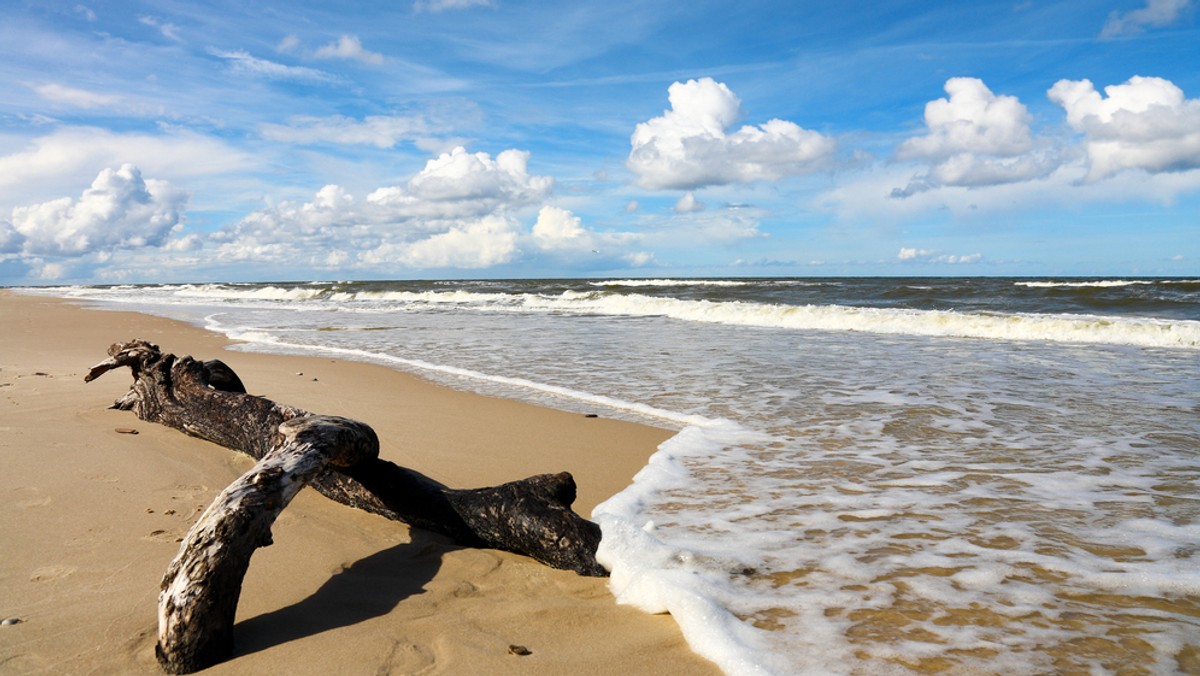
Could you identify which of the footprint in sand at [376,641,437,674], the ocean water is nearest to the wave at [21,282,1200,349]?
the ocean water

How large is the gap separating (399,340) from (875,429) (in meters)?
10.9

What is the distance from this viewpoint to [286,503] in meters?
2.91

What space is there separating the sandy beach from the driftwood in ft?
0.31

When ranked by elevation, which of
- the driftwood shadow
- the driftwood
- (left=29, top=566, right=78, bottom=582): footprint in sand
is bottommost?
the driftwood shadow

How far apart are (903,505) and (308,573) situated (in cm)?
319

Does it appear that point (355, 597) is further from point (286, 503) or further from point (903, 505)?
point (903, 505)

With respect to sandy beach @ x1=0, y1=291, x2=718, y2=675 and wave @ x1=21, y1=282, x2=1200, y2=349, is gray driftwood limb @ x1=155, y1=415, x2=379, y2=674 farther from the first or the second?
wave @ x1=21, y1=282, x2=1200, y2=349

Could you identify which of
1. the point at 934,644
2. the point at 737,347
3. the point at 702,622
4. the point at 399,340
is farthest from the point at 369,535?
the point at 399,340

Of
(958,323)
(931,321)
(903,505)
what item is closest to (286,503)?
(903,505)

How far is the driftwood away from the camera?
2.43 m

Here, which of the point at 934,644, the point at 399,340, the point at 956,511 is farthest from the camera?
the point at 399,340

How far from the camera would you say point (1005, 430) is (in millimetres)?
5949

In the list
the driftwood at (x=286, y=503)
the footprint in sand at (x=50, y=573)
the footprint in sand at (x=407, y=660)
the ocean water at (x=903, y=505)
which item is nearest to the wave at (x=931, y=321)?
the ocean water at (x=903, y=505)

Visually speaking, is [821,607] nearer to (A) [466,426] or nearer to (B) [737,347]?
(A) [466,426]
